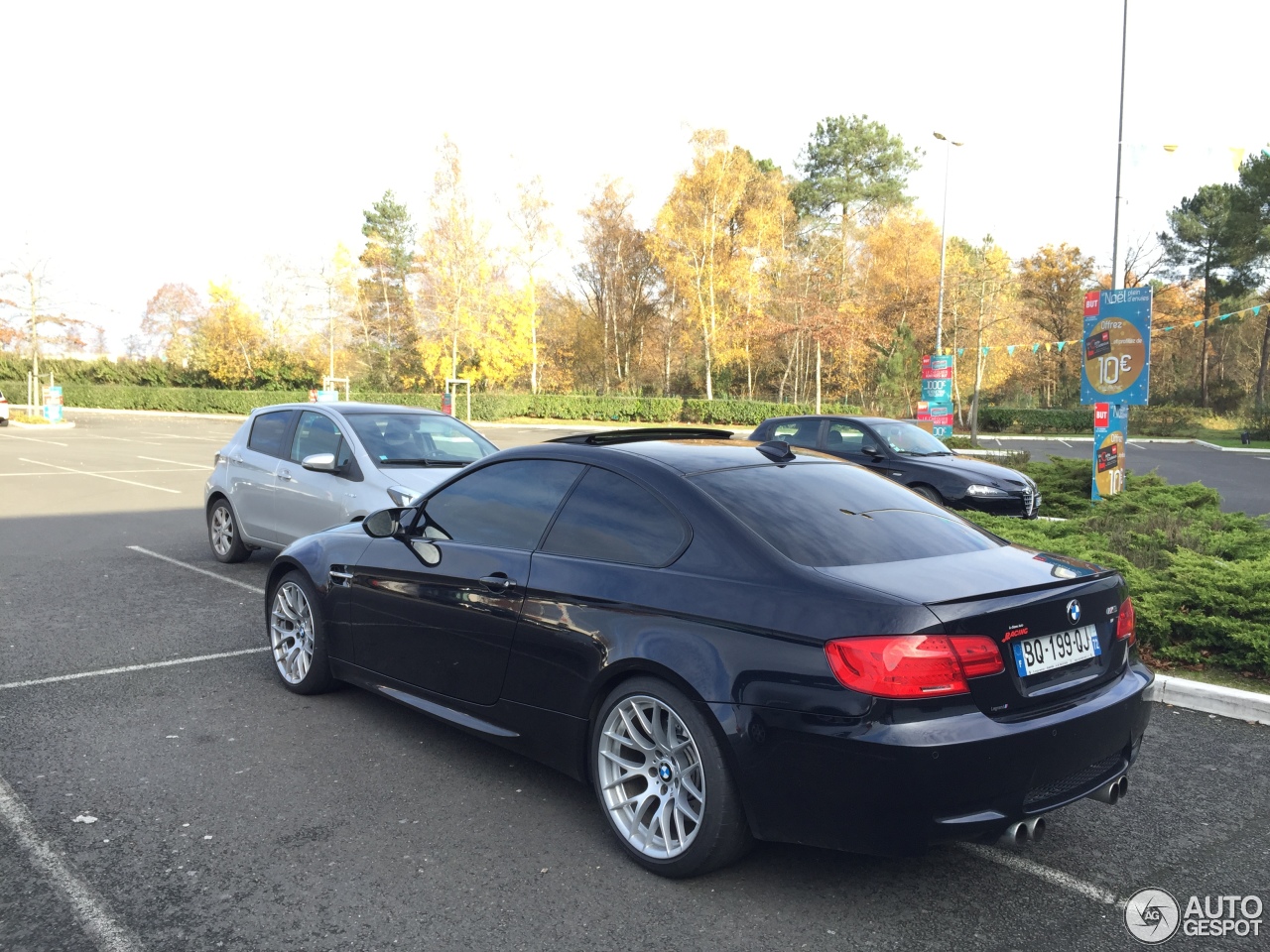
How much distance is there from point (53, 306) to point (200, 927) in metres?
55.5

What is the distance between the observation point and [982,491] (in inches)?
446

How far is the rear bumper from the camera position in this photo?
9.13 ft

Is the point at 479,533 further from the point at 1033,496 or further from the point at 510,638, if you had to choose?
the point at 1033,496

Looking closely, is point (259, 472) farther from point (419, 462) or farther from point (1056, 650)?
point (1056, 650)

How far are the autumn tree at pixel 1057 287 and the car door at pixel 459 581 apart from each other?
5852 centimetres

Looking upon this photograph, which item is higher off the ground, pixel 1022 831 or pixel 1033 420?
pixel 1033 420

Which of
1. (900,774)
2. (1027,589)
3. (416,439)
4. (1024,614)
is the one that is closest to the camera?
(900,774)

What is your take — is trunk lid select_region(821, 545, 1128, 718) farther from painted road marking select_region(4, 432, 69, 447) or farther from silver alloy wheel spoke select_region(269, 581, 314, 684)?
painted road marking select_region(4, 432, 69, 447)

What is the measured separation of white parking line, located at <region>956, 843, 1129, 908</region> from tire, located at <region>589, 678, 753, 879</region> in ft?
3.35

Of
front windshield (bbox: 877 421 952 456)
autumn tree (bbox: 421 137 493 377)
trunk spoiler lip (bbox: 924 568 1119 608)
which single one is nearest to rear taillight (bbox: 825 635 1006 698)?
trunk spoiler lip (bbox: 924 568 1119 608)

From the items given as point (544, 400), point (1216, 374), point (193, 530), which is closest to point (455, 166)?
point (544, 400)

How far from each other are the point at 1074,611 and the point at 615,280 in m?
57.7

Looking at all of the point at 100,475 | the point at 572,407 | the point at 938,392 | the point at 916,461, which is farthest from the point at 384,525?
the point at 572,407

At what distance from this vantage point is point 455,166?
49.0 metres
